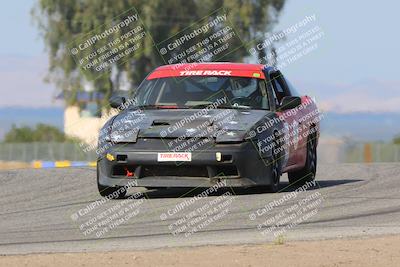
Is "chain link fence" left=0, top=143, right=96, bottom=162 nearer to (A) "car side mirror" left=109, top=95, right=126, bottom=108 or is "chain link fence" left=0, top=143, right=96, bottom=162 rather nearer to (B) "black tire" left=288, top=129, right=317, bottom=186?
(B) "black tire" left=288, top=129, right=317, bottom=186

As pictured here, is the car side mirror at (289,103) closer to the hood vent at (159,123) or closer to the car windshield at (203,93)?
the car windshield at (203,93)

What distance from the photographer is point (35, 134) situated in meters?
74.1

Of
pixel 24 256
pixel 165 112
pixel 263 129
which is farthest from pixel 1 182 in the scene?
pixel 24 256

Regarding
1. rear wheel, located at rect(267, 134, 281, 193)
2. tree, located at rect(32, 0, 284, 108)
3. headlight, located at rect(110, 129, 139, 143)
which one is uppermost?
headlight, located at rect(110, 129, 139, 143)

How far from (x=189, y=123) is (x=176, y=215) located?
1607mm

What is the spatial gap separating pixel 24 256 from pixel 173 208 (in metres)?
3.12

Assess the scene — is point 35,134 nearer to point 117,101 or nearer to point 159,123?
point 117,101

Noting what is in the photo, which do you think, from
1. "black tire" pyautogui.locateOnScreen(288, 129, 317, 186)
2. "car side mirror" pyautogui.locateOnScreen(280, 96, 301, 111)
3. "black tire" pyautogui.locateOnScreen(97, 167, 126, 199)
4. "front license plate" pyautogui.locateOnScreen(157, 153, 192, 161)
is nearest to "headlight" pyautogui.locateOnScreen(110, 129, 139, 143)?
"front license plate" pyautogui.locateOnScreen(157, 153, 192, 161)

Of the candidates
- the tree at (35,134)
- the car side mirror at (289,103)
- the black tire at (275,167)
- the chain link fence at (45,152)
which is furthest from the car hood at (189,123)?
the tree at (35,134)

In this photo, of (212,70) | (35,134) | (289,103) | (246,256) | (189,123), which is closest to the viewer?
(246,256)

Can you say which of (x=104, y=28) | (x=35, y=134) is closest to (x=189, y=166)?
(x=104, y=28)

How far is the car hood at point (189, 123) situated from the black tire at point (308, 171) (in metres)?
2.17

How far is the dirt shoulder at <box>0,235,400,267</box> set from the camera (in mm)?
7137

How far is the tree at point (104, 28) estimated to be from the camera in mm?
46938
